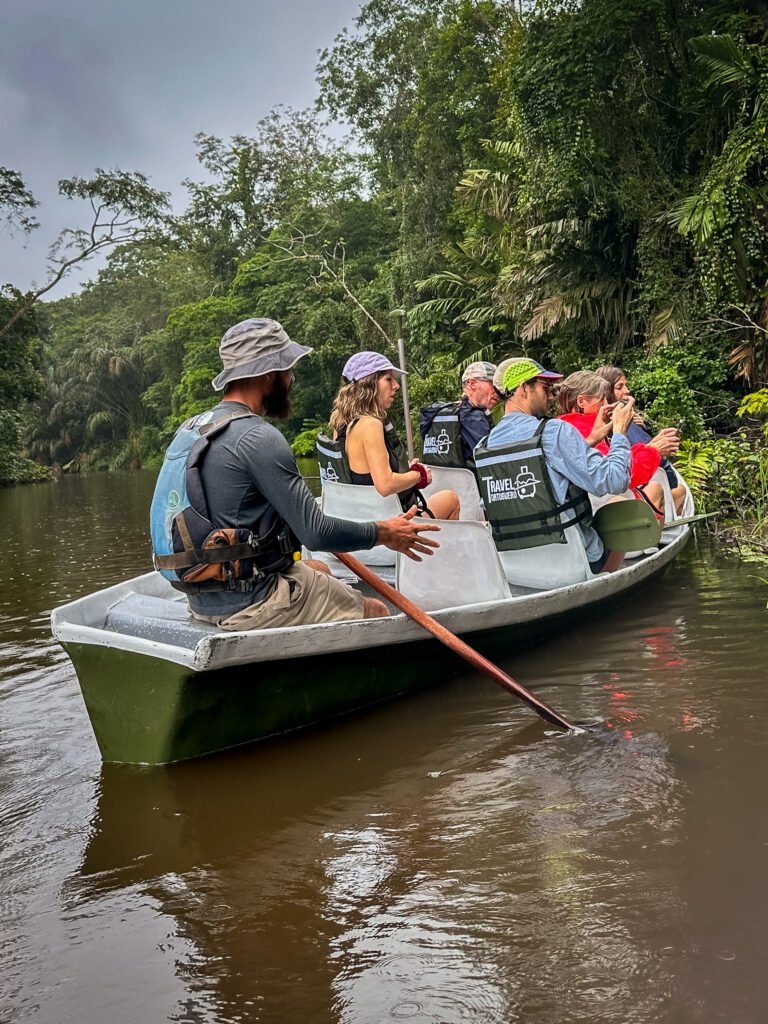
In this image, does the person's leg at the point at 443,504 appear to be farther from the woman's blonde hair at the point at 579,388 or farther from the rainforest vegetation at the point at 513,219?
the rainforest vegetation at the point at 513,219

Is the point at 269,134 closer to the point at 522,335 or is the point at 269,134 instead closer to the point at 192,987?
the point at 522,335

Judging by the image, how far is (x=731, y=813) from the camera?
9.63 ft

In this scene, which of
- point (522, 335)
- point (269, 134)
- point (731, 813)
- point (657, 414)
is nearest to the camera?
point (731, 813)

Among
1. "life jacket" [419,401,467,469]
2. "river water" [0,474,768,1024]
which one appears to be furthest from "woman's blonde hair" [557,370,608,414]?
"river water" [0,474,768,1024]

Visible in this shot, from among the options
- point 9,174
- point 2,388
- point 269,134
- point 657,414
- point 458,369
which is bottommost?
point 657,414

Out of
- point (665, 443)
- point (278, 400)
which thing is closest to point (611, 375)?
point (665, 443)

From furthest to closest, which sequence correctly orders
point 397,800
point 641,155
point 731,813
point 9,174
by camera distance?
point 9,174 < point 641,155 < point 397,800 < point 731,813

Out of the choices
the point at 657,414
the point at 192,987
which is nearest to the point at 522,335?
the point at 657,414

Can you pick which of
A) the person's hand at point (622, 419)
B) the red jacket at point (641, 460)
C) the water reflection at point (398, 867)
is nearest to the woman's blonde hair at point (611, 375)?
the red jacket at point (641, 460)

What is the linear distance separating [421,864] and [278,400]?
1.86 m

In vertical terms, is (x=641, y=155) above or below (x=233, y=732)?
above

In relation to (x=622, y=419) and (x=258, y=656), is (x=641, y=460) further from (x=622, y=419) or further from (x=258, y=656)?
(x=258, y=656)

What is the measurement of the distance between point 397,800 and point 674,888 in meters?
1.09

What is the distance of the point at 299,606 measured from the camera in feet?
12.6
